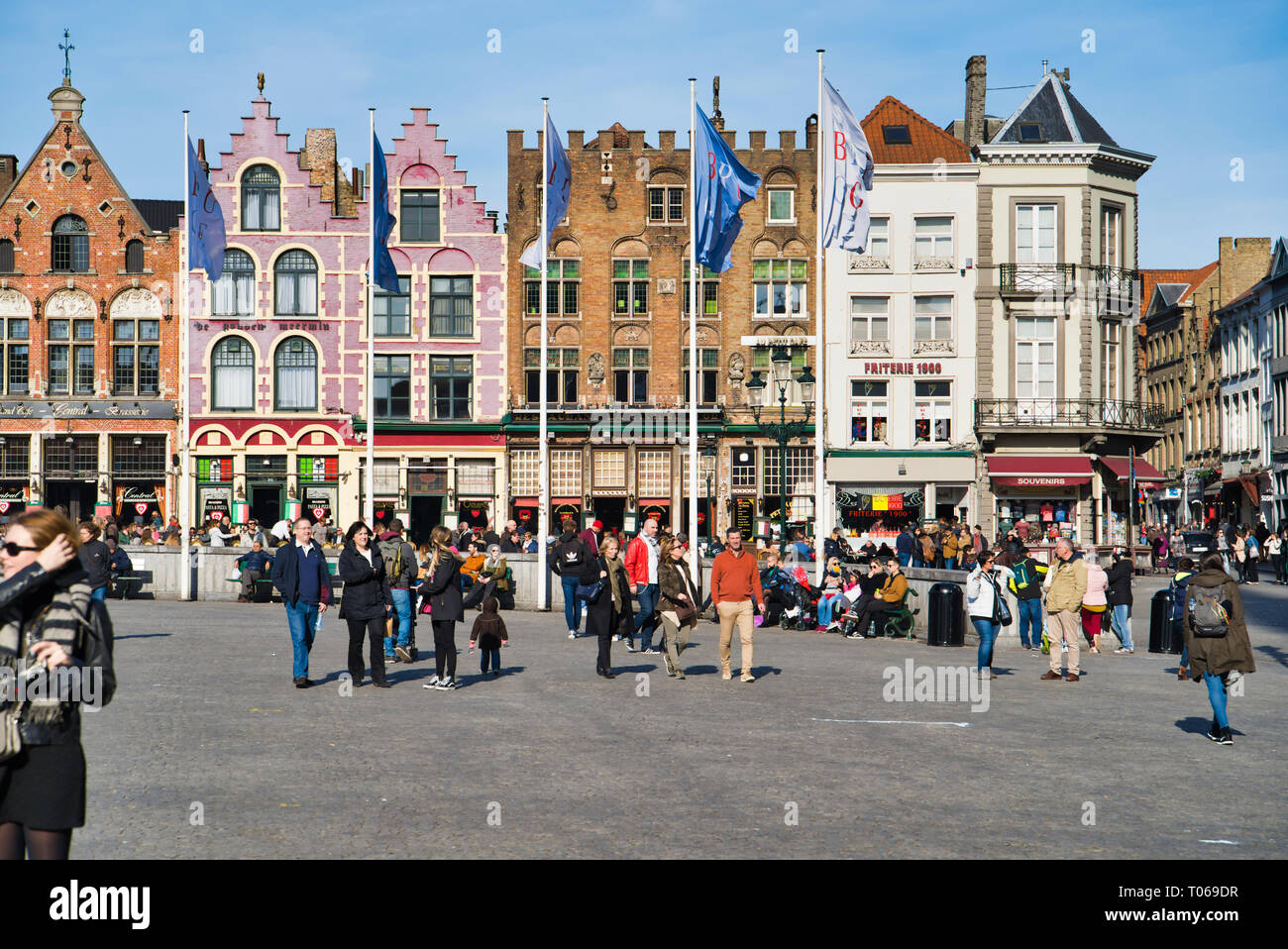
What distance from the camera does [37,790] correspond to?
570 cm

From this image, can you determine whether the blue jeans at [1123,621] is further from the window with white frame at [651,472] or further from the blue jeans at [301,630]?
the window with white frame at [651,472]

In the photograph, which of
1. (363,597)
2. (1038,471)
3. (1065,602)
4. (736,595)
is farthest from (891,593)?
(1038,471)

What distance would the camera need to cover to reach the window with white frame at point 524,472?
48.6 metres

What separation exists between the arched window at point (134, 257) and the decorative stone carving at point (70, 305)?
167 cm

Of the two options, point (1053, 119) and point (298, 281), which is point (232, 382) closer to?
point (298, 281)

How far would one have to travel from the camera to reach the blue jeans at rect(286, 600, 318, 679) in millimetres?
15469

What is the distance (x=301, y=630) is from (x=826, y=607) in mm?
12933

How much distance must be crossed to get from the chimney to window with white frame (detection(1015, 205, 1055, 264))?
4291 mm

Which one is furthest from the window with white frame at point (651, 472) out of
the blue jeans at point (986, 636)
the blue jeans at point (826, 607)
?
the blue jeans at point (986, 636)

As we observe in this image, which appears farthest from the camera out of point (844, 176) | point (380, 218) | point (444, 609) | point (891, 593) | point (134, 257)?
point (134, 257)

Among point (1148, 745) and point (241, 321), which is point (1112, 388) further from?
point (1148, 745)

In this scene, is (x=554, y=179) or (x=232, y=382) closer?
(x=554, y=179)
